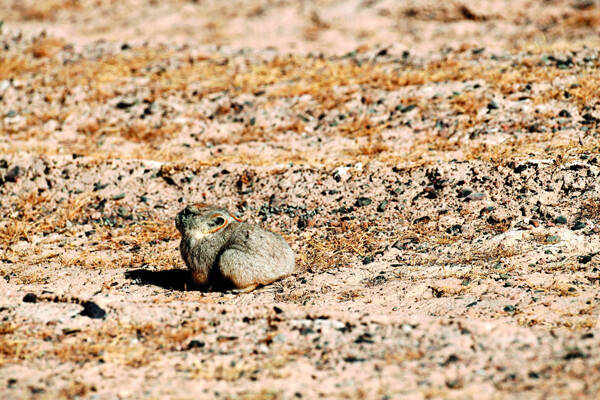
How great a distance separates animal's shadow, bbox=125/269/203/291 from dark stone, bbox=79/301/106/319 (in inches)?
40.7

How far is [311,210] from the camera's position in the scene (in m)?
7.87

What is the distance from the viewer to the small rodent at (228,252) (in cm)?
604

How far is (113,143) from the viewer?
9758 mm

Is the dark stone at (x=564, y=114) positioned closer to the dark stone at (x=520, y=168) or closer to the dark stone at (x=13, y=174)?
the dark stone at (x=520, y=168)

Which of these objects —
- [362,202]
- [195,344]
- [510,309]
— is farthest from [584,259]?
[195,344]

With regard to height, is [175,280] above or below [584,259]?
below

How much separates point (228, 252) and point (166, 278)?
3.07 feet

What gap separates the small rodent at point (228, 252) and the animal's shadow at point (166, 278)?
7.7 inches

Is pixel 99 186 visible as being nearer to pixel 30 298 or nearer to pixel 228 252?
pixel 30 298

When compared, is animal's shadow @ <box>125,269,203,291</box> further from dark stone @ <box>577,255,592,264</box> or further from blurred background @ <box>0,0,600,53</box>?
blurred background @ <box>0,0,600,53</box>

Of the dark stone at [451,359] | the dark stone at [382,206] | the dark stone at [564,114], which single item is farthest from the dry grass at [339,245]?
the dark stone at [564,114]

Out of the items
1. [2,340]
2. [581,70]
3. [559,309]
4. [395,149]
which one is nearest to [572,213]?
[559,309]

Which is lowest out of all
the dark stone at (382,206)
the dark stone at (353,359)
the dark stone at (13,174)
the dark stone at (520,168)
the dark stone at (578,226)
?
the dark stone at (353,359)

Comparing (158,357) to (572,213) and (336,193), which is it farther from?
(572,213)
